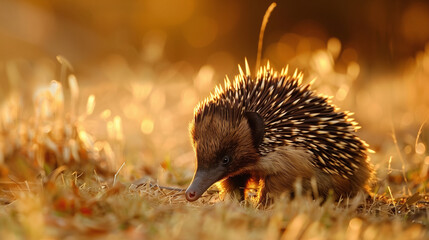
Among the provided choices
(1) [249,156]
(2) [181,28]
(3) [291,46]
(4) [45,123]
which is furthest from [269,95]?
(2) [181,28]

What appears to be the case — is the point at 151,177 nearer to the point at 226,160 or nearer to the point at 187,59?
the point at 226,160

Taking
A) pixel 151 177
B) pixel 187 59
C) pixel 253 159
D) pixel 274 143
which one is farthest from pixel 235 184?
pixel 187 59

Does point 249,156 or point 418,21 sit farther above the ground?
point 418,21

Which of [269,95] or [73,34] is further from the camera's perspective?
[73,34]

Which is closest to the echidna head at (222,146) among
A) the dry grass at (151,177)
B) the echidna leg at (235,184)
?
the dry grass at (151,177)

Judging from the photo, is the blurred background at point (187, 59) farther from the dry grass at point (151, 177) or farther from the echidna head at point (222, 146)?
the echidna head at point (222, 146)

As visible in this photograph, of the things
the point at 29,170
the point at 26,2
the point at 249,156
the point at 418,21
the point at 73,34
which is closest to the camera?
the point at 249,156

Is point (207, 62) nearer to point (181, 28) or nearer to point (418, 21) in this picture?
point (181, 28)
